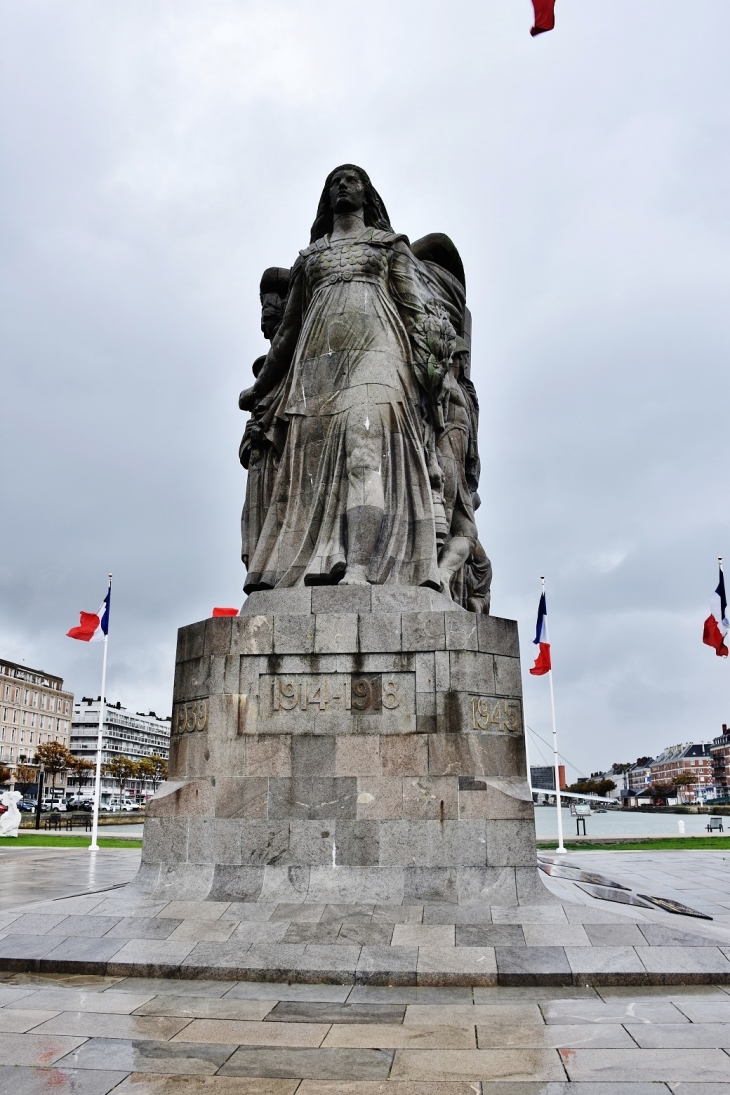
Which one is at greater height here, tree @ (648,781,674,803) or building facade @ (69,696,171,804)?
building facade @ (69,696,171,804)

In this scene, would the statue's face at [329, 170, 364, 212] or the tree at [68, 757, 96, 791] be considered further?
the tree at [68, 757, 96, 791]

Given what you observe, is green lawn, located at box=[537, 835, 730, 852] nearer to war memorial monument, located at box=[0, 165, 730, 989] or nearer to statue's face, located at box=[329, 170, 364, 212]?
war memorial monument, located at box=[0, 165, 730, 989]

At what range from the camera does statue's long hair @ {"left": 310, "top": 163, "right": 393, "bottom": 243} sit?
1248 cm

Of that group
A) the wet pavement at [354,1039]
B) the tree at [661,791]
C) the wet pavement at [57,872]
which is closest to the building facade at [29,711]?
the wet pavement at [57,872]

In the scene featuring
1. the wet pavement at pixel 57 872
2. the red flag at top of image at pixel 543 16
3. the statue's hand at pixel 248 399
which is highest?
the red flag at top of image at pixel 543 16

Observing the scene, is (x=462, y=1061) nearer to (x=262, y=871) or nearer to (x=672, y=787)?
(x=262, y=871)

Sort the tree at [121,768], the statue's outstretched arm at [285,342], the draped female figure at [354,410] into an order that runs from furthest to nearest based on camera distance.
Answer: the tree at [121,768] → the statue's outstretched arm at [285,342] → the draped female figure at [354,410]

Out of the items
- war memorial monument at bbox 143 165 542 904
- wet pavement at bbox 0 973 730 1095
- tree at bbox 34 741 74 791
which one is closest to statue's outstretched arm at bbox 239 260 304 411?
war memorial monument at bbox 143 165 542 904

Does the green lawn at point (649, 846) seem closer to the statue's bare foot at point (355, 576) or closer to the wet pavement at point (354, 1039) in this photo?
the statue's bare foot at point (355, 576)

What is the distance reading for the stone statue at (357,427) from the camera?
35.4 feet

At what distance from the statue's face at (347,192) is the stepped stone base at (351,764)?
567 cm

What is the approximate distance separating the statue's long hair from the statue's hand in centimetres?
239

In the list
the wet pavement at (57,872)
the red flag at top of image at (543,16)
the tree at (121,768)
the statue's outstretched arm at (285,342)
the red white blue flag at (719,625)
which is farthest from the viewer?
the tree at (121,768)

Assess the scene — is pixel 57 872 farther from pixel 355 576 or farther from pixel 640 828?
pixel 640 828
